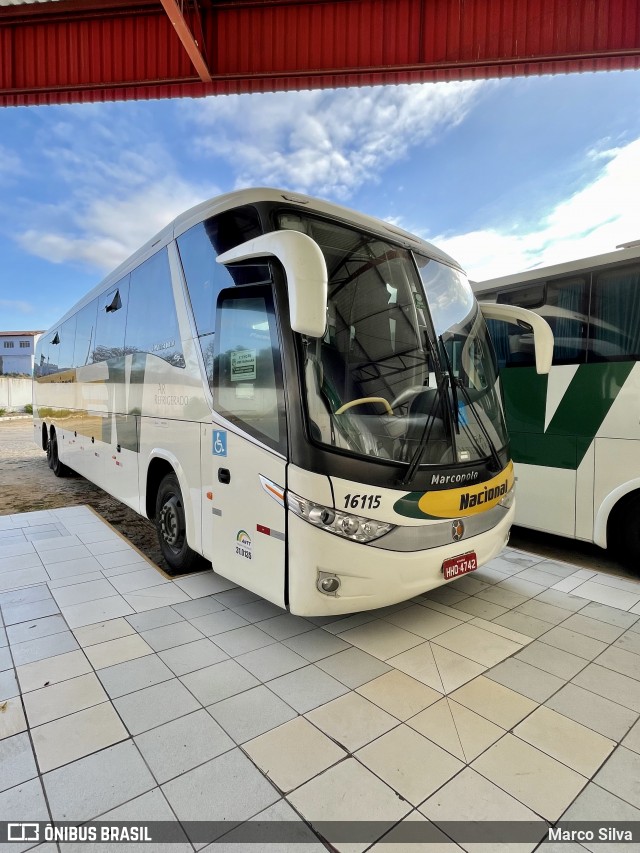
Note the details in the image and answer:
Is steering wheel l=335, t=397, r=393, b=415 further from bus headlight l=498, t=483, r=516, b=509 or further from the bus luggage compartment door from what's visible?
bus headlight l=498, t=483, r=516, b=509

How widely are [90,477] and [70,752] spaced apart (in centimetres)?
556

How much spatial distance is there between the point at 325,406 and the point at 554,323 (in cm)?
354

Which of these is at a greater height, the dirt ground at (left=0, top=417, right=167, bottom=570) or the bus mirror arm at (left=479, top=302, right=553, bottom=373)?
the bus mirror arm at (left=479, top=302, right=553, bottom=373)

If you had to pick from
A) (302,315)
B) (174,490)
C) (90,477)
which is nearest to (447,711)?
(302,315)

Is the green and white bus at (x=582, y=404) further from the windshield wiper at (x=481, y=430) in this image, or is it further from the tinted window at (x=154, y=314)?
the tinted window at (x=154, y=314)

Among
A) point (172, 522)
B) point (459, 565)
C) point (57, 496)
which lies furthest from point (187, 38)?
point (57, 496)

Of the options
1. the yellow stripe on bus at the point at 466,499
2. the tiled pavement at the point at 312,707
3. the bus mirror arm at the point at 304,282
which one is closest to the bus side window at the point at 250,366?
the bus mirror arm at the point at 304,282

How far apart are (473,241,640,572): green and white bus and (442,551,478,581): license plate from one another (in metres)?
2.14

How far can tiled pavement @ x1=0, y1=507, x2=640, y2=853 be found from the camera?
185 cm

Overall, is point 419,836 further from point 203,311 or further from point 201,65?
point 201,65

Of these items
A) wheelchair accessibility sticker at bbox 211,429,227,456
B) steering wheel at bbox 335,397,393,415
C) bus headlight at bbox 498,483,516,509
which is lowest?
bus headlight at bbox 498,483,516,509

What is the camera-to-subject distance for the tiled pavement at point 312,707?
1.85m

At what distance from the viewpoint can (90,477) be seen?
7.04m

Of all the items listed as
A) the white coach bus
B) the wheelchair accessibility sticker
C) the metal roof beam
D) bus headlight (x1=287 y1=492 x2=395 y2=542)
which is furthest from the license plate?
the metal roof beam
